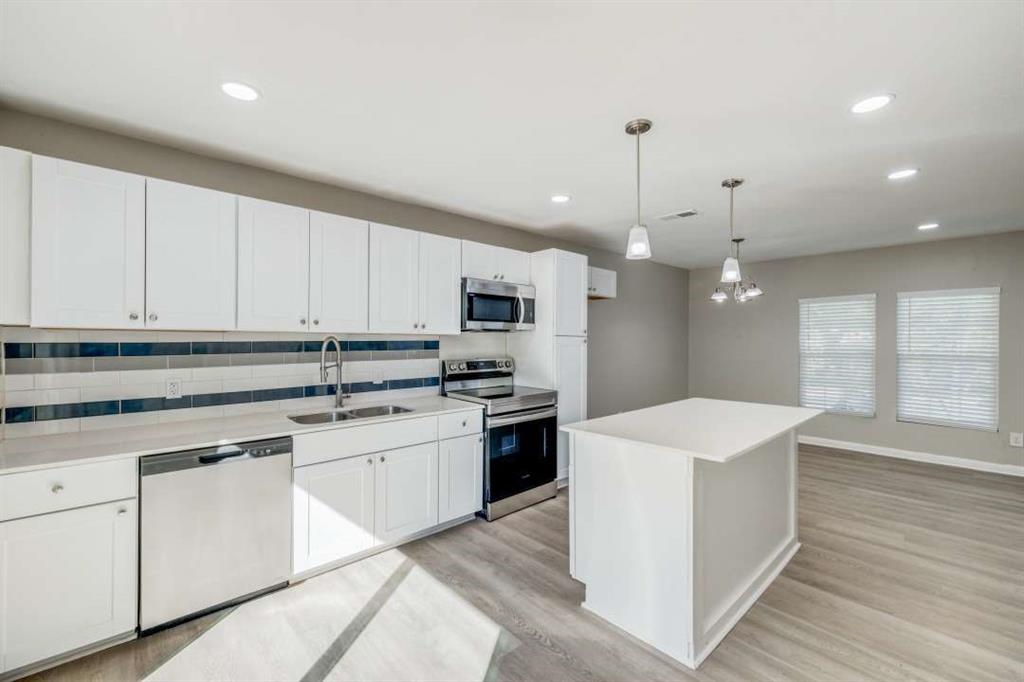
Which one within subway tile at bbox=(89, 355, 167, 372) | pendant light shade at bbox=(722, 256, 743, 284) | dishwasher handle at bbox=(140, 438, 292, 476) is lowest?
dishwasher handle at bbox=(140, 438, 292, 476)

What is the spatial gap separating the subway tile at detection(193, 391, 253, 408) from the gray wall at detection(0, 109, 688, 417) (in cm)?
127

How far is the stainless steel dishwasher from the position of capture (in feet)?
6.72

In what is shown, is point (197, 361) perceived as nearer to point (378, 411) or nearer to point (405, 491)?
point (378, 411)

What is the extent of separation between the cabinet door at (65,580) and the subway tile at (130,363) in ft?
2.69

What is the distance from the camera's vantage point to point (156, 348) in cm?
251

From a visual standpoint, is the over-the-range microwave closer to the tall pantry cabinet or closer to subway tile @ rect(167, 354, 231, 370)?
the tall pantry cabinet

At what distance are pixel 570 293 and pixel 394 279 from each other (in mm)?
1717

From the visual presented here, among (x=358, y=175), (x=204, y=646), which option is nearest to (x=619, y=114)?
(x=358, y=175)

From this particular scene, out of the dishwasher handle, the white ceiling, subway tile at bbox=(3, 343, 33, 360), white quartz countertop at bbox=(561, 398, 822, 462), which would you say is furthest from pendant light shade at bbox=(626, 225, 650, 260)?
subway tile at bbox=(3, 343, 33, 360)

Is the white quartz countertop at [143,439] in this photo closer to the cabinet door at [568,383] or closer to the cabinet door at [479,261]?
the cabinet door at [479,261]

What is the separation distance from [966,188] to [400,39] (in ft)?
13.4

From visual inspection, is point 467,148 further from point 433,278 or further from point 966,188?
point 966,188

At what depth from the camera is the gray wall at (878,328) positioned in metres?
4.55

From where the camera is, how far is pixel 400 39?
5.38ft
